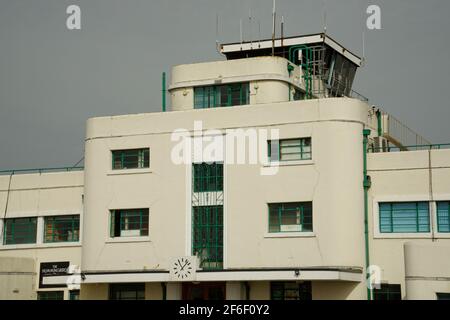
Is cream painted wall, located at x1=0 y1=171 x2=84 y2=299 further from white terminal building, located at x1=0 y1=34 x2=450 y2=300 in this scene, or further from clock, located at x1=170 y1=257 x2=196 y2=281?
clock, located at x1=170 y1=257 x2=196 y2=281

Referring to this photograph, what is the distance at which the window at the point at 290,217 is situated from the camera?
1486 inches

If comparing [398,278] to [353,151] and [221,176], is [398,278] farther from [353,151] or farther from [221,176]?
[221,176]

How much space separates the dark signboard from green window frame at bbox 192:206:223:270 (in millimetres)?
7777

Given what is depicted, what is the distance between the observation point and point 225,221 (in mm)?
38906

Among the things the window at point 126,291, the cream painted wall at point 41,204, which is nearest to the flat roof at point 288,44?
the cream painted wall at point 41,204

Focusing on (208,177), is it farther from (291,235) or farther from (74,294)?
(74,294)

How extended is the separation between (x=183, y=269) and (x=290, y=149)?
6840 millimetres

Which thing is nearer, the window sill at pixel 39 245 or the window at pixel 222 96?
the window at pixel 222 96

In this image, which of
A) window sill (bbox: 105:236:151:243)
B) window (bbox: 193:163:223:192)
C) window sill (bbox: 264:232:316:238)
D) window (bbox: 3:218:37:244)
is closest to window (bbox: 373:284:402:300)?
window sill (bbox: 264:232:316:238)

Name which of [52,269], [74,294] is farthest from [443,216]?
[52,269]

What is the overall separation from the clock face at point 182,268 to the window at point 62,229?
7.39m

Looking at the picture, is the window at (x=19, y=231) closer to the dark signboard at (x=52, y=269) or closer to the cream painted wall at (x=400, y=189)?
the dark signboard at (x=52, y=269)
